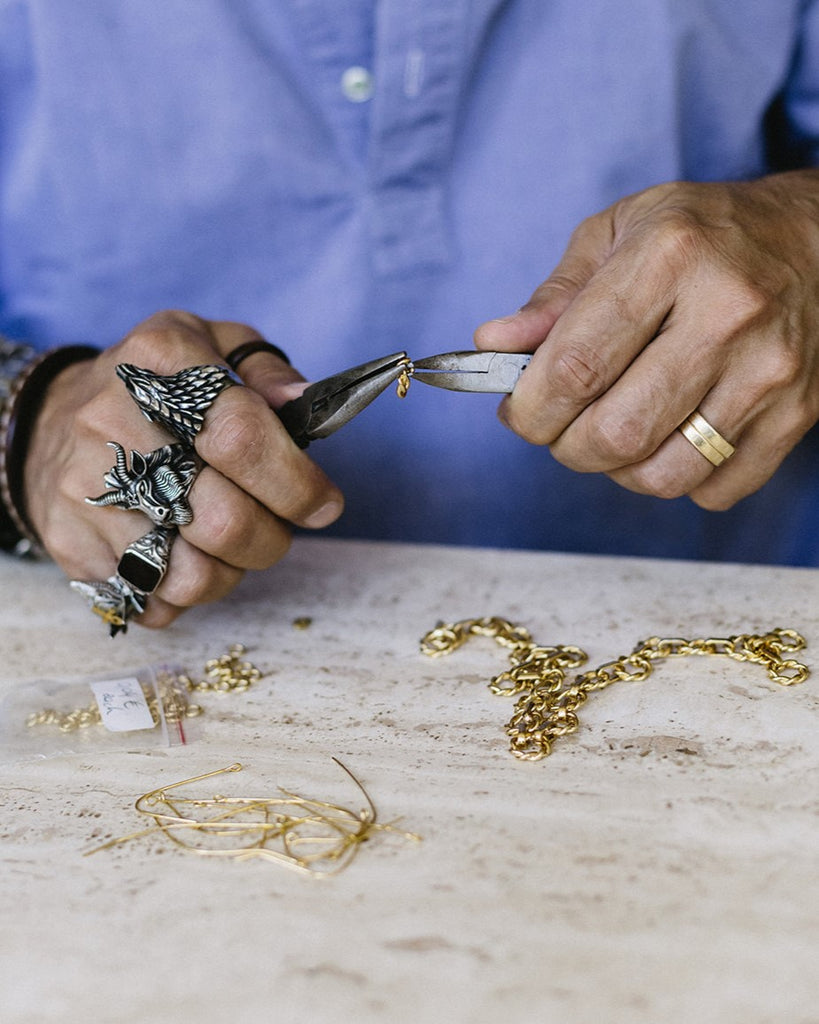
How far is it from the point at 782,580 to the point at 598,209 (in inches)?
25.8

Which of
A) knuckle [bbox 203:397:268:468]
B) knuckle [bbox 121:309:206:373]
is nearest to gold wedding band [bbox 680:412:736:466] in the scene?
knuckle [bbox 203:397:268:468]

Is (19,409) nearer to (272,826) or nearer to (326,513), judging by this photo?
(326,513)

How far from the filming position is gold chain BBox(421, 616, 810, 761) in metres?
1.03

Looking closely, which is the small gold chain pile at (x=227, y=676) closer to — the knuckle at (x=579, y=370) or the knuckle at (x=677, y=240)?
the knuckle at (x=579, y=370)

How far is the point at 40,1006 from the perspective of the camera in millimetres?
740

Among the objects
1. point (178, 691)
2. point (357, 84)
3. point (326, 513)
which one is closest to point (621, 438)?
point (326, 513)

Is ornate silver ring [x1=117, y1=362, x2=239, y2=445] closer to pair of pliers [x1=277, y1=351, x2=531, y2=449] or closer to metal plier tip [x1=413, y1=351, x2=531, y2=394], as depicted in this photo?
pair of pliers [x1=277, y1=351, x2=531, y2=449]

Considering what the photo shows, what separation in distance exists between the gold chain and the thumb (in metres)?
0.35

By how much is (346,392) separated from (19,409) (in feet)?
1.80

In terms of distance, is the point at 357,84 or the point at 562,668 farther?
the point at 357,84

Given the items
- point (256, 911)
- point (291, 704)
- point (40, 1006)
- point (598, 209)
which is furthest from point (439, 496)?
point (40, 1006)

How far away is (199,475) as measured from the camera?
1161mm

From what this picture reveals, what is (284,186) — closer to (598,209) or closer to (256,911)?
(598,209)

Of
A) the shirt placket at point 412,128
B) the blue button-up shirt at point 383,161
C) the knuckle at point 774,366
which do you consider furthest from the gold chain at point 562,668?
the shirt placket at point 412,128
